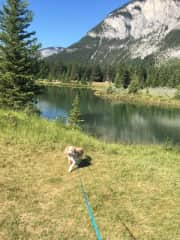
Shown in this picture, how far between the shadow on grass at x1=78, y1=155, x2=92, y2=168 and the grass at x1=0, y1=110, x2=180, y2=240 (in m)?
0.14

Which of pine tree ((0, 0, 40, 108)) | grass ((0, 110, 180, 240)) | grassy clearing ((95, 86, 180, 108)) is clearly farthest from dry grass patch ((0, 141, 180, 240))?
grassy clearing ((95, 86, 180, 108))

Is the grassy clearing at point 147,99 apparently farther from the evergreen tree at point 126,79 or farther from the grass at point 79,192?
the grass at point 79,192

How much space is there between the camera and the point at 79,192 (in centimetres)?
569

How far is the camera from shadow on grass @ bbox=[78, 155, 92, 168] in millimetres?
7193

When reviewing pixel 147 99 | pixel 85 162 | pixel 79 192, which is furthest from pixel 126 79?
pixel 79 192

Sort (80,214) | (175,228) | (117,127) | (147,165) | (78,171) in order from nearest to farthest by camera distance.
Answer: (175,228) < (80,214) < (78,171) < (147,165) < (117,127)

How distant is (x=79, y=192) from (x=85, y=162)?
1.81 meters

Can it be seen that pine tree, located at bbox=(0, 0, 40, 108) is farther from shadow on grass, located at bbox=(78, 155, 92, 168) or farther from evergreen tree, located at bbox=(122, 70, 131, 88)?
evergreen tree, located at bbox=(122, 70, 131, 88)

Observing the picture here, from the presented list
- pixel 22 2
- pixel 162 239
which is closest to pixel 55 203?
pixel 162 239

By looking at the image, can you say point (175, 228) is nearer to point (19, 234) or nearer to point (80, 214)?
point (80, 214)

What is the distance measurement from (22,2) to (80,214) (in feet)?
63.8

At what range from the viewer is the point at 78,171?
6.79 m

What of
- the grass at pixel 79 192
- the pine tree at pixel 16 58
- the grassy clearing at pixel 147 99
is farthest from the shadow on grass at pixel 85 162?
the grassy clearing at pixel 147 99

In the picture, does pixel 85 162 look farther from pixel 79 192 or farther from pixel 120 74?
pixel 120 74
